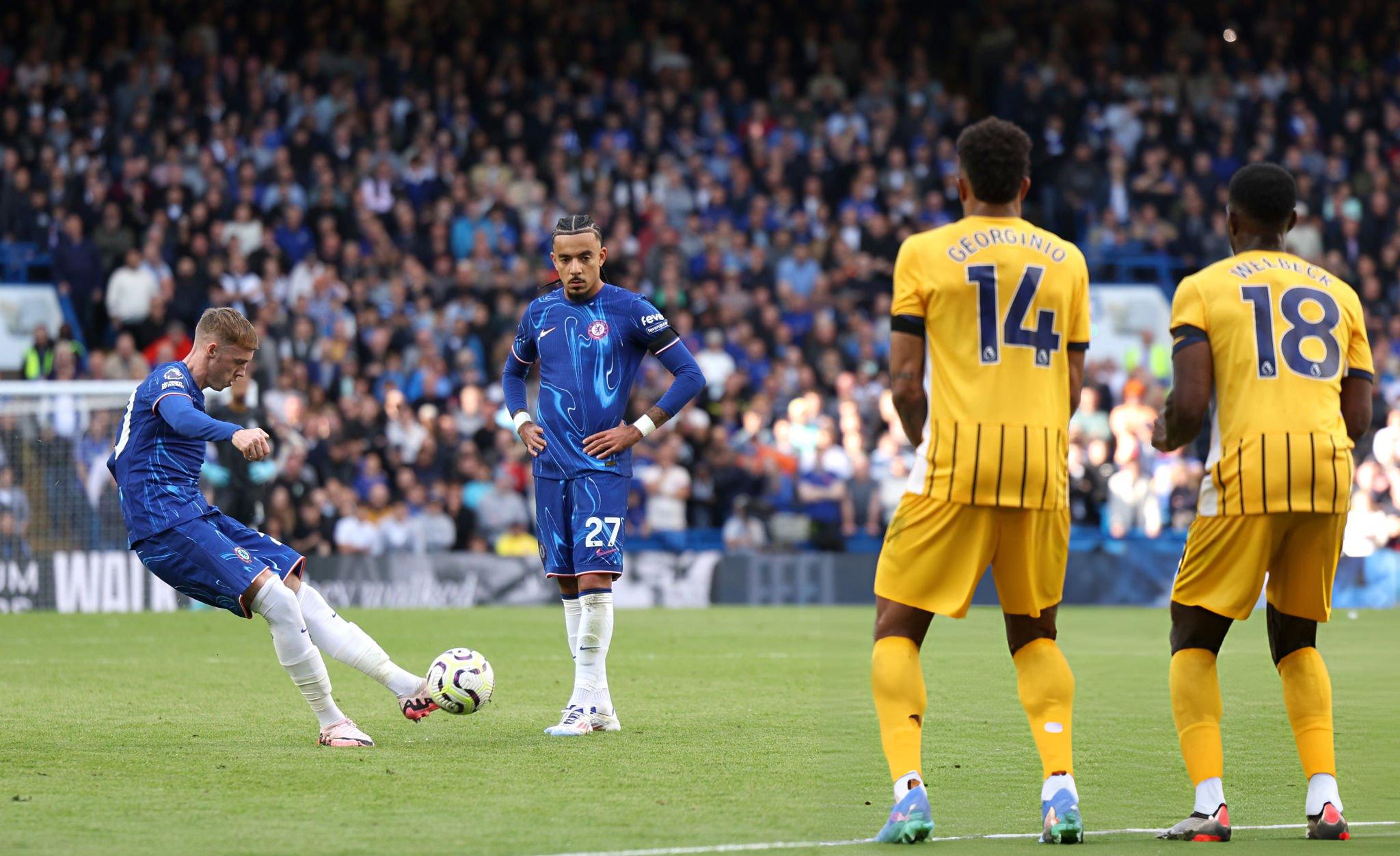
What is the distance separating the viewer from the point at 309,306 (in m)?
23.3

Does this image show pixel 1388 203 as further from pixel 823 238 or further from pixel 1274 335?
pixel 1274 335

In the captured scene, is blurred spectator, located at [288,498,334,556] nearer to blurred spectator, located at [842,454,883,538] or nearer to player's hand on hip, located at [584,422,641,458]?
blurred spectator, located at [842,454,883,538]

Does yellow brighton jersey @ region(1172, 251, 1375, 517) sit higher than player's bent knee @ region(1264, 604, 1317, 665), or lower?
higher

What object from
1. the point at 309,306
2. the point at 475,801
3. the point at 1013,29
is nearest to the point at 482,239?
the point at 309,306

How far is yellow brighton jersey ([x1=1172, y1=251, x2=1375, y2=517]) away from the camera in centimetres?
614

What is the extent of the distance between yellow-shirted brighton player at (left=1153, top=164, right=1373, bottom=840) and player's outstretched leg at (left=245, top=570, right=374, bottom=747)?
3.75m

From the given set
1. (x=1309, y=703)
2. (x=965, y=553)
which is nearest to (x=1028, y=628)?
(x=965, y=553)

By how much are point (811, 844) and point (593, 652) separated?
10.4 ft

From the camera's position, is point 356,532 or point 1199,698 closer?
point 1199,698

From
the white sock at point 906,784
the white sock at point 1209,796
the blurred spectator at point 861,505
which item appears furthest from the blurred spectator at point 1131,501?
the white sock at point 906,784

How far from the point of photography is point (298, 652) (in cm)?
816

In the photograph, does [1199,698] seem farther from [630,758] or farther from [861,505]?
[861,505]

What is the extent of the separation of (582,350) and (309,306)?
49.0 feet

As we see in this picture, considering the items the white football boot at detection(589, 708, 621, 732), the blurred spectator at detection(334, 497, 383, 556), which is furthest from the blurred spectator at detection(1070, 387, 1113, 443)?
the white football boot at detection(589, 708, 621, 732)
